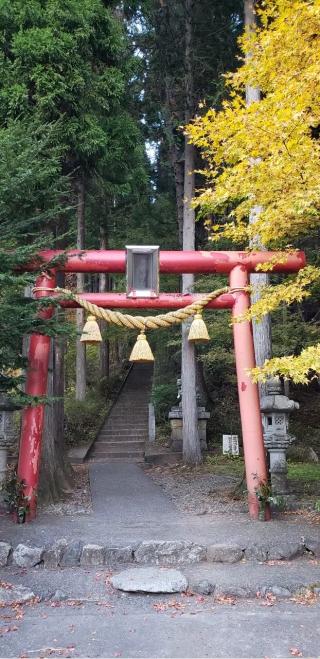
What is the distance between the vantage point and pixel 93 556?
552 cm

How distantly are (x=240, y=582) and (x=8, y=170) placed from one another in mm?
5086

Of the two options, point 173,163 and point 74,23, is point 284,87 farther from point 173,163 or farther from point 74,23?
point 173,163

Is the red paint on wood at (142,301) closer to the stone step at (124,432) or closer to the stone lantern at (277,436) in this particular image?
the stone lantern at (277,436)

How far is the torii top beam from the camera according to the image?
7.34 m

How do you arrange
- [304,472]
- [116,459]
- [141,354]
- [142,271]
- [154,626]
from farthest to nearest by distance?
[116,459], [304,472], [142,271], [141,354], [154,626]

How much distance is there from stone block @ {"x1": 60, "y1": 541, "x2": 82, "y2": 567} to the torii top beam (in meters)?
3.70

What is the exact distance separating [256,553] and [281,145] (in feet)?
13.9

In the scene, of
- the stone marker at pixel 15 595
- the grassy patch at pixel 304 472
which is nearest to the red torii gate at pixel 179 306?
the stone marker at pixel 15 595

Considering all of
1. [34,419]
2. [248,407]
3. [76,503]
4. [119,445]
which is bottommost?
[76,503]

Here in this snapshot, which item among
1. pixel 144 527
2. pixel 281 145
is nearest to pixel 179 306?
pixel 144 527

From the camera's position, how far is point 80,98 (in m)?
8.70

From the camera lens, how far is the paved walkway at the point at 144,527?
19.6ft

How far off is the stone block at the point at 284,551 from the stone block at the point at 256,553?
5 cm

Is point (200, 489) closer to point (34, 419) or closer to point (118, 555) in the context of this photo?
point (34, 419)
